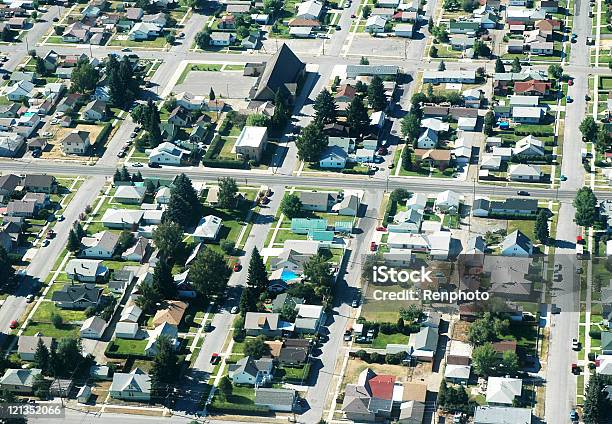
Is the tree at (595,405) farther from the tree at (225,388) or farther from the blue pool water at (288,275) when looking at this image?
the blue pool water at (288,275)

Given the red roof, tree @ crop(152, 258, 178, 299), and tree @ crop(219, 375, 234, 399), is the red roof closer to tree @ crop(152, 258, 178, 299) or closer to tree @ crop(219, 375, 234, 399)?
tree @ crop(219, 375, 234, 399)

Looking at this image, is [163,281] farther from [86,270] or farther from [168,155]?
[168,155]

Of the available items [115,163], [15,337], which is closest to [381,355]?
[15,337]

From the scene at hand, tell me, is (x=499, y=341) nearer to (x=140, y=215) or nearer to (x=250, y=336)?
(x=250, y=336)

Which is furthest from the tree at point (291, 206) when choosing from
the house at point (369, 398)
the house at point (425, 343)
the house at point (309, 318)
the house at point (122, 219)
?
the house at point (369, 398)

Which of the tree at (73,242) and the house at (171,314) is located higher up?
the tree at (73,242)

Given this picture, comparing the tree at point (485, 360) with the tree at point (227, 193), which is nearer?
the tree at point (485, 360)
